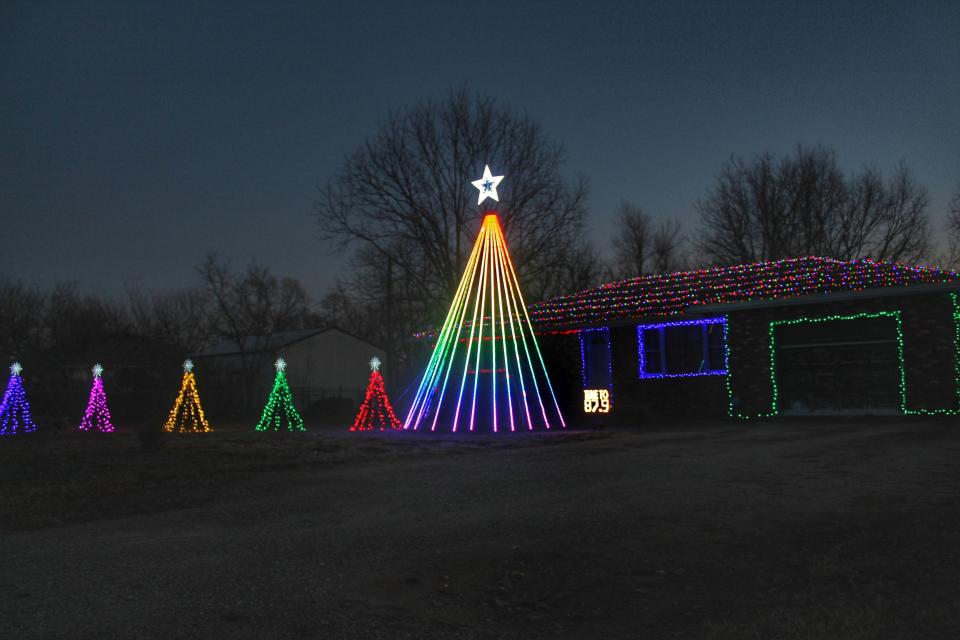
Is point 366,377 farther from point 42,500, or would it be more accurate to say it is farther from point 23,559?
point 23,559

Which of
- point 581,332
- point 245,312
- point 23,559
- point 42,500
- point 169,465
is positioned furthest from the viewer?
point 245,312

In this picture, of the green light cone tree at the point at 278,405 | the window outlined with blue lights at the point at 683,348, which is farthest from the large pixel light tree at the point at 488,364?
the green light cone tree at the point at 278,405

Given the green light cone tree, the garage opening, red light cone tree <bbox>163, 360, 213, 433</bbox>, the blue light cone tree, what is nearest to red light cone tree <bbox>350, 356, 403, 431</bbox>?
the green light cone tree

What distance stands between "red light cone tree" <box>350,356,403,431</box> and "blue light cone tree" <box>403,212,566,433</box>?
179 cm

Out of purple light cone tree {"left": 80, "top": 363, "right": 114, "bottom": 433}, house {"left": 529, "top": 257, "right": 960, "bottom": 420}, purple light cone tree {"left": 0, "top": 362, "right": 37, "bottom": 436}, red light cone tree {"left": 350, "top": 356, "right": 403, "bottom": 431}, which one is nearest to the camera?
house {"left": 529, "top": 257, "right": 960, "bottom": 420}

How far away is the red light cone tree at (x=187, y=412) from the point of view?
2419 centimetres

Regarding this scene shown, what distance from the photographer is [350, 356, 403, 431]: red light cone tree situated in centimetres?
2286

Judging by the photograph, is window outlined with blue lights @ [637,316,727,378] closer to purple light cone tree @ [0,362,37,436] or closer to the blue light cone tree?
the blue light cone tree

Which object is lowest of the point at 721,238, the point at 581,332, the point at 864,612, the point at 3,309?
the point at 864,612

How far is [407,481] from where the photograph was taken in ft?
35.9

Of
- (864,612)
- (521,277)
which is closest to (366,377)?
(521,277)

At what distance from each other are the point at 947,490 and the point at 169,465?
397 inches

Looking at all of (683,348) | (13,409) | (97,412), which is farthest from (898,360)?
(13,409)

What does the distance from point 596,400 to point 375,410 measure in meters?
5.94
